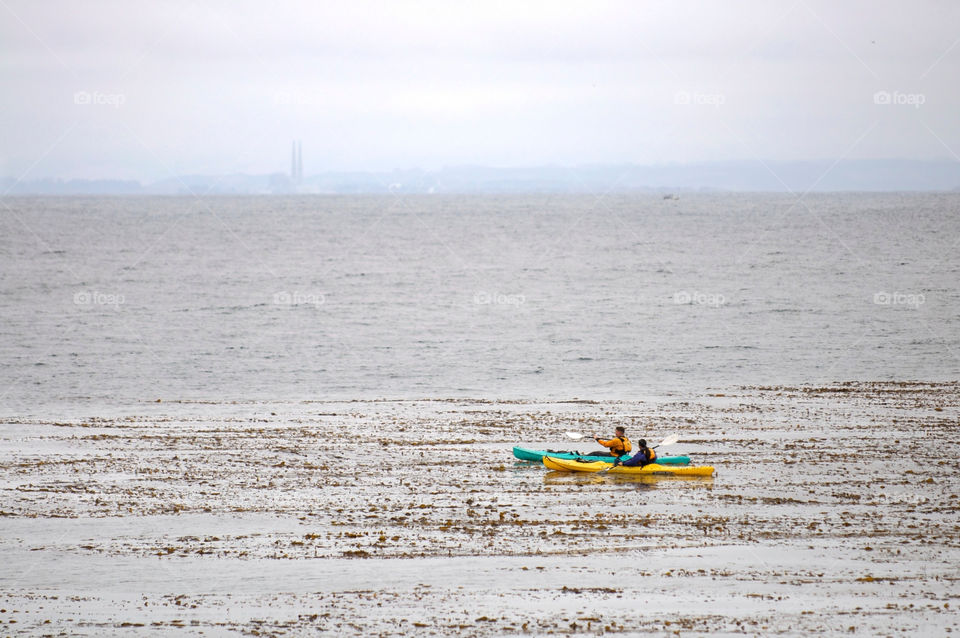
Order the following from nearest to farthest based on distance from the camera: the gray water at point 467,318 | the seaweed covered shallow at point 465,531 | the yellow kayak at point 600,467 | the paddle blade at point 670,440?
the seaweed covered shallow at point 465,531, the yellow kayak at point 600,467, the paddle blade at point 670,440, the gray water at point 467,318

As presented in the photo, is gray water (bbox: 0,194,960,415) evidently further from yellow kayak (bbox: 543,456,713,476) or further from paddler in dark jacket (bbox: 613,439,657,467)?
paddler in dark jacket (bbox: 613,439,657,467)

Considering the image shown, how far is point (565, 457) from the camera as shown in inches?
1024

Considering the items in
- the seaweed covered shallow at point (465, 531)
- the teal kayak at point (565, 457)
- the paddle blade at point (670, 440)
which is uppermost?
the paddle blade at point (670, 440)

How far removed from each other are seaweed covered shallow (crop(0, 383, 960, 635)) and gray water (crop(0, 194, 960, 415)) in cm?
1049

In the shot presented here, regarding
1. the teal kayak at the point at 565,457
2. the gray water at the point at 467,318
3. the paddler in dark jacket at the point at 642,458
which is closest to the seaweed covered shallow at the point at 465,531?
the teal kayak at the point at 565,457

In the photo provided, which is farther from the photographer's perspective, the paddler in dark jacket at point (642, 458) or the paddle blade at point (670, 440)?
the paddle blade at point (670, 440)

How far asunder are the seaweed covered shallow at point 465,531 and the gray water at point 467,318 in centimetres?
1049

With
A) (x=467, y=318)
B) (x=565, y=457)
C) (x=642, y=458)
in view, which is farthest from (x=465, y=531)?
(x=467, y=318)

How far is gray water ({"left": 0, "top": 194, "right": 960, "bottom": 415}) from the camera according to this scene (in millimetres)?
42625

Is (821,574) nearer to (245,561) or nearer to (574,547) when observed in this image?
(574,547)

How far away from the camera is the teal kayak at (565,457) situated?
1017 inches

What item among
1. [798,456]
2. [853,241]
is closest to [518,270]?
[853,241]

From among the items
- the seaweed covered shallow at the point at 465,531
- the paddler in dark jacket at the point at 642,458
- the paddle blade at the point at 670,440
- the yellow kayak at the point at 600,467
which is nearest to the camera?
the seaweed covered shallow at the point at 465,531

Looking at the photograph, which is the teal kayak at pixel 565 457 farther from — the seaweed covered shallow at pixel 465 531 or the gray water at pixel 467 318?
the gray water at pixel 467 318
